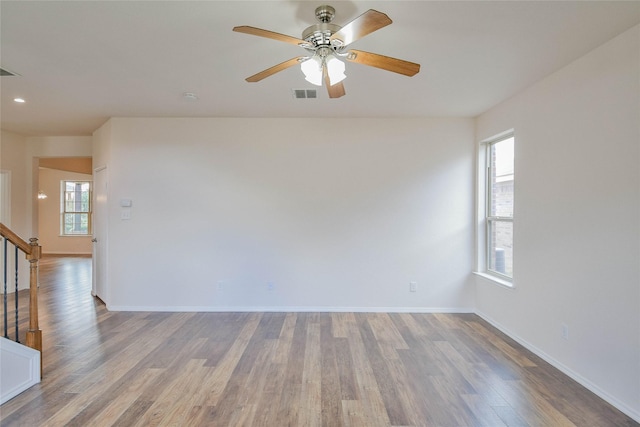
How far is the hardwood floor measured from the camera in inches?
82.7

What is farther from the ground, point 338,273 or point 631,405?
point 338,273

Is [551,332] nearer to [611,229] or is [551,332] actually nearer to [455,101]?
[611,229]

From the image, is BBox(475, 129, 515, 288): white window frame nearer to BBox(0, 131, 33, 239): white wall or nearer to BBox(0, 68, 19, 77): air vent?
BBox(0, 68, 19, 77): air vent

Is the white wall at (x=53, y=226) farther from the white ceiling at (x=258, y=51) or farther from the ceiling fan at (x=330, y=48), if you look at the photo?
the ceiling fan at (x=330, y=48)

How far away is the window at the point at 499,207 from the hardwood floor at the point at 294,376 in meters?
0.76

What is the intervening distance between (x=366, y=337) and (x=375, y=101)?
2.56 m

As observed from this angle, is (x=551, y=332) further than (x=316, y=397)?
Yes

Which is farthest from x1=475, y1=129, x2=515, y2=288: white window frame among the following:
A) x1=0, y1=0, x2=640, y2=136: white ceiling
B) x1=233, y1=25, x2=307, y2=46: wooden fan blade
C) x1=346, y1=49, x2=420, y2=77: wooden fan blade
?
x1=233, y1=25, x2=307, y2=46: wooden fan blade

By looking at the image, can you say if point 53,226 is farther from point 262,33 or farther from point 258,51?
point 262,33

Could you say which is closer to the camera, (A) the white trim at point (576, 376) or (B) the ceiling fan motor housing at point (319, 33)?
(B) the ceiling fan motor housing at point (319, 33)

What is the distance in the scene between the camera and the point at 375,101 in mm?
3588

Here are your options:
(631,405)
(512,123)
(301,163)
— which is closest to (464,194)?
(512,123)

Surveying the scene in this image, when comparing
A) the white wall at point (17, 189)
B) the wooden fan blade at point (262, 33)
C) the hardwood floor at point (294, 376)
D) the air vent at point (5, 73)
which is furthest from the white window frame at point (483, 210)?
the white wall at point (17, 189)

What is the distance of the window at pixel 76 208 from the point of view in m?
9.62
